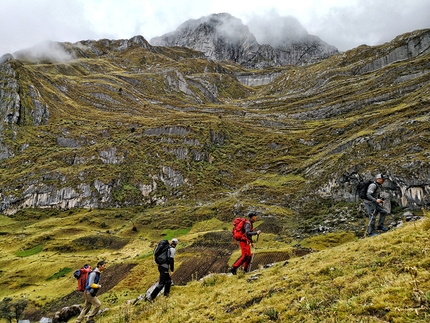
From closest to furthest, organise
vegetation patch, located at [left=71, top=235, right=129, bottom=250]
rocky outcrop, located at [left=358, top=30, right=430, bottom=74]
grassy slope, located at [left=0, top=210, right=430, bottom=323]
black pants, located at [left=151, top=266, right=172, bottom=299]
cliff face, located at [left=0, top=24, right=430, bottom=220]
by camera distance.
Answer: grassy slope, located at [left=0, top=210, right=430, bottom=323], black pants, located at [left=151, top=266, right=172, bottom=299], vegetation patch, located at [left=71, top=235, right=129, bottom=250], cliff face, located at [left=0, top=24, right=430, bottom=220], rocky outcrop, located at [left=358, top=30, right=430, bottom=74]

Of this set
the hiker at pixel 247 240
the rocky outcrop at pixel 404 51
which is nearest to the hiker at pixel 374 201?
the hiker at pixel 247 240

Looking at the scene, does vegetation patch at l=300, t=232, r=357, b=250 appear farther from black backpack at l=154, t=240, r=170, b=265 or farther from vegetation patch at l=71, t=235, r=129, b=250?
vegetation patch at l=71, t=235, r=129, b=250

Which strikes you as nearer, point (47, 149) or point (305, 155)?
point (305, 155)

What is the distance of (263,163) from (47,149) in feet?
253

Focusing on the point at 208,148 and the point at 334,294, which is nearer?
the point at 334,294

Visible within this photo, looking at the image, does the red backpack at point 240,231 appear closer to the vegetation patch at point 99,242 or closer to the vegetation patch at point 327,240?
the vegetation patch at point 327,240

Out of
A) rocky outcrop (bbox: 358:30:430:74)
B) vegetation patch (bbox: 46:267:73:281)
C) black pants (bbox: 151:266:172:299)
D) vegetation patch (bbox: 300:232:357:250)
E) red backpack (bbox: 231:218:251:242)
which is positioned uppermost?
rocky outcrop (bbox: 358:30:430:74)

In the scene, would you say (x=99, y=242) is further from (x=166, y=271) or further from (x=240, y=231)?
(x=240, y=231)

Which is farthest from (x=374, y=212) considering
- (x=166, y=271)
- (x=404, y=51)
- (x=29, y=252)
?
(x=404, y=51)

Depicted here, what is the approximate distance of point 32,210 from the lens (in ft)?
245

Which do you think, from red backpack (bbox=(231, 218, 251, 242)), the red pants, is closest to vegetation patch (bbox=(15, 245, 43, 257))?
the red pants

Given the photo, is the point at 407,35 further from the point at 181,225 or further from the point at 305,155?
the point at 181,225

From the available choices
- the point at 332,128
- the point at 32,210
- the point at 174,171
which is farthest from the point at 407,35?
the point at 32,210

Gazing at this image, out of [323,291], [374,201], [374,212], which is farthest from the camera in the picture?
[374,212]
